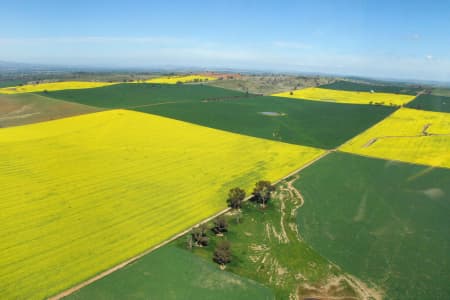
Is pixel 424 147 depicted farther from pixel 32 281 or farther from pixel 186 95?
pixel 186 95

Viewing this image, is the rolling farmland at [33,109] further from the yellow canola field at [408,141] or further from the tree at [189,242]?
the yellow canola field at [408,141]

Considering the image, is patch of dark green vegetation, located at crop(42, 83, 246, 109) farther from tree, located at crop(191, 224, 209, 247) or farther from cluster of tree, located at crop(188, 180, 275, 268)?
tree, located at crop(191, 224, 209, 247)

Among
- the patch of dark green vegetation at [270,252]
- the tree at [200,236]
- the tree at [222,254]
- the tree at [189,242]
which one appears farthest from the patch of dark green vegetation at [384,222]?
the tree at [189,242]

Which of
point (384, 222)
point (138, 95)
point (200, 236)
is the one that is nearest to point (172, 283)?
point (200, 236)

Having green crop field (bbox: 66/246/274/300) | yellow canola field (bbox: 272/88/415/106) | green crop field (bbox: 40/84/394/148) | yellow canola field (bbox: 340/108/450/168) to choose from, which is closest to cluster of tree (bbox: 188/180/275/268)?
green crop field (bbox: 66/246/274/300)

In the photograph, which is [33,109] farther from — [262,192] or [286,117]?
[262,192]

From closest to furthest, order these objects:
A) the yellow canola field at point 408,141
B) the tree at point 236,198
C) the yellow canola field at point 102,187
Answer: the yellow canola field at point 102,187 → the tree at point 236,198 → the yellow canola field at point 408,141
